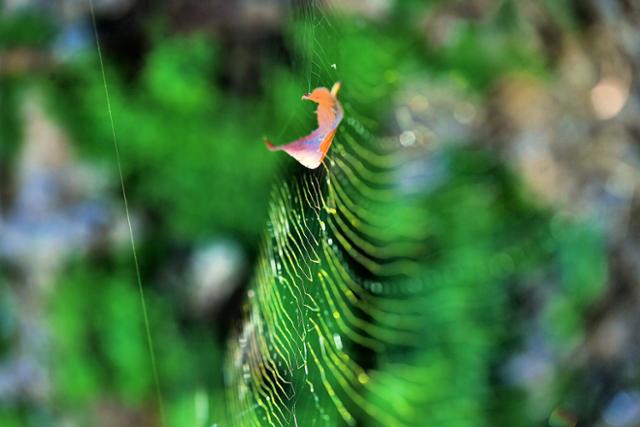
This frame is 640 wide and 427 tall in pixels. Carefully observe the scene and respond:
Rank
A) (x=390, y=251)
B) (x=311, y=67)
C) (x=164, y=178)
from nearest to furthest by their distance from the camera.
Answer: (x=311, y=67)
(x=390, y=251)
(x=164, y=178)

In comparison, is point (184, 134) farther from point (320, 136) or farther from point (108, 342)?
point (320, 136)

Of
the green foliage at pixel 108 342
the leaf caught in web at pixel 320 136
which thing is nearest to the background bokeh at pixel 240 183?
the green foliage at pixel 108 342

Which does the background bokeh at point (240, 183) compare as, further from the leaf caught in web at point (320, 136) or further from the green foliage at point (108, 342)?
the leaf caught in web at point (320, 136)

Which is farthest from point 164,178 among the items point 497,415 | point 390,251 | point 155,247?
point 497,415

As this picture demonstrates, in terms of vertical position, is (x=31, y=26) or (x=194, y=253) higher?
(x=31, y=26)

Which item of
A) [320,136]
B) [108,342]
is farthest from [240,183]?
[320,136]

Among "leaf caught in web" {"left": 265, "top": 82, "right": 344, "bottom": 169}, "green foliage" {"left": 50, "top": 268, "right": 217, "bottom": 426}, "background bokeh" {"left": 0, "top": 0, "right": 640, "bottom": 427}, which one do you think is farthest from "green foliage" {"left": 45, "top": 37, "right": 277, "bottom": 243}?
"leaf caught in web" {"left": 265, "top": 82, "right": 344, "bottom": 169}

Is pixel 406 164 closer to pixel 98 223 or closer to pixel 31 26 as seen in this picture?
pixel 98 223

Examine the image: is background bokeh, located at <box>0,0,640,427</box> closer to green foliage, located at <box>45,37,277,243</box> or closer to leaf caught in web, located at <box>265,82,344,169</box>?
green foliage, located at <box>45,37,277,243</box>
